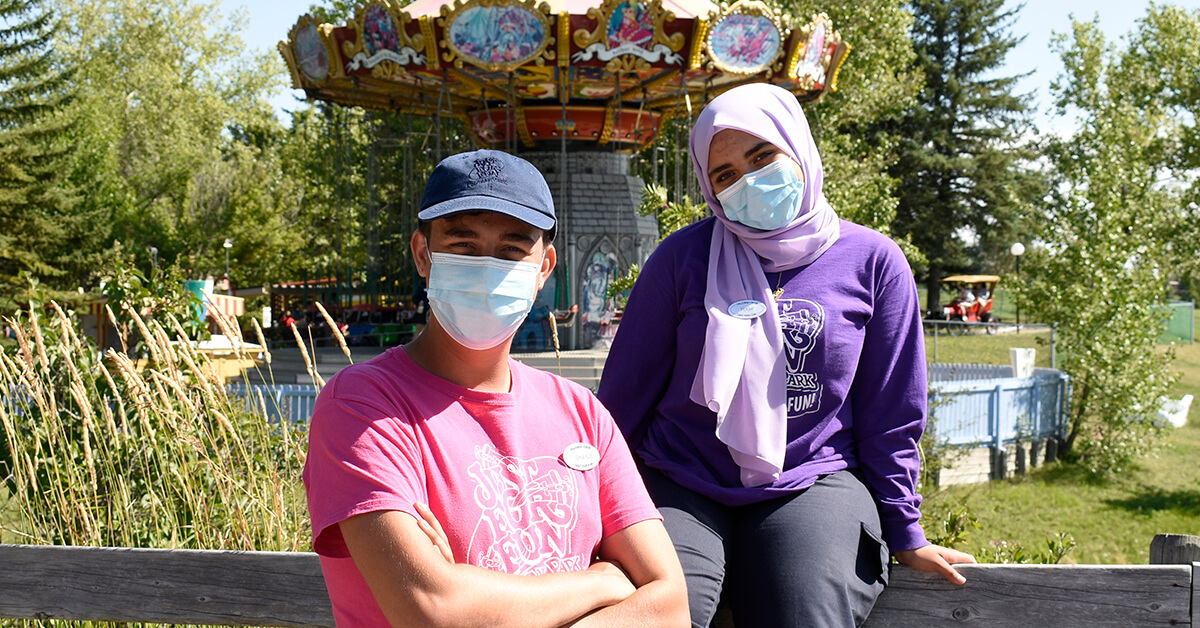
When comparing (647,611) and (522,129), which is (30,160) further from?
(647,611)

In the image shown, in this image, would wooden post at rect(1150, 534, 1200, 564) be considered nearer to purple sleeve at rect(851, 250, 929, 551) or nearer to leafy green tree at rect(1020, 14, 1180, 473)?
purple sleeve at rect(851, 250, 929, 551)

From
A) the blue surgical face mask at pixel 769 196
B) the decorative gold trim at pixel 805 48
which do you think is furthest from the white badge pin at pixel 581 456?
the decorative gold trim at pixel 805 48

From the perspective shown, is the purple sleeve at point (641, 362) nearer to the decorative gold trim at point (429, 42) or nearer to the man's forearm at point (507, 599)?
the man's forearm at point (507, 599)

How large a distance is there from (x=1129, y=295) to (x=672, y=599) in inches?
586

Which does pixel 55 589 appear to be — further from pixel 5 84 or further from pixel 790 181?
pixel 5 84

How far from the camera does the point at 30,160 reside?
28250mm

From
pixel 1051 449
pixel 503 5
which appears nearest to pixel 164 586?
pixel 503 5

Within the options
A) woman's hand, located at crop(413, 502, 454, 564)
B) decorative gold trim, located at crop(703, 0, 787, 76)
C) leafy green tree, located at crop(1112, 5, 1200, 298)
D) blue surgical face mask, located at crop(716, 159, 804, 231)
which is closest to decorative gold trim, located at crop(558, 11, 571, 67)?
decorative gold trim, located at crop(703, 0, 787, 76)

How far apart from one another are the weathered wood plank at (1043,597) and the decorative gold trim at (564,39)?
1023 centimetres

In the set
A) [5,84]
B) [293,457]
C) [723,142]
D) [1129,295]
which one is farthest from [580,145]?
[5,84]

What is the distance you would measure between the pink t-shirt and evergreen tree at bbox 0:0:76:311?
29.0 metres

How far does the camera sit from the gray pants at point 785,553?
2.29 meters

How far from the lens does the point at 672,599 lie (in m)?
2.09

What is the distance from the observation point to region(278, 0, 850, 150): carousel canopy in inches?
468
